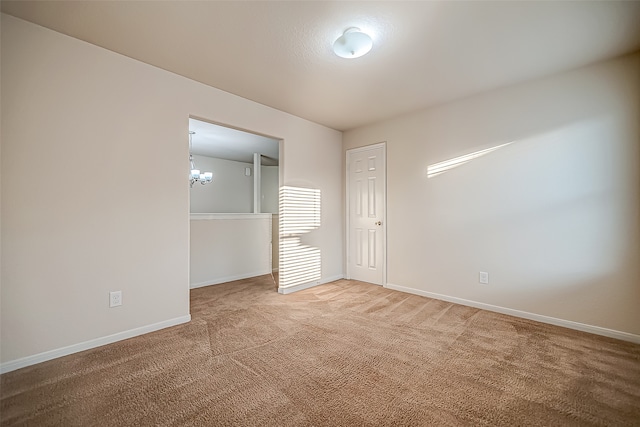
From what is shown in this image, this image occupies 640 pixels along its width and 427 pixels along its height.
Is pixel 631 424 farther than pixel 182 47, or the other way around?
pixel 182 47

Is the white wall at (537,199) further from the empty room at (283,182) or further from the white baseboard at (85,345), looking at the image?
the white baseboard at (85,345)

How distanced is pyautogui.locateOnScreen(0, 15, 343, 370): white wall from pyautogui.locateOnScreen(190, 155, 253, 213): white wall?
3.87m

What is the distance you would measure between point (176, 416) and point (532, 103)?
3904 mm

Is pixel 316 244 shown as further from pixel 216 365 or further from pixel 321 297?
pixel 216 365

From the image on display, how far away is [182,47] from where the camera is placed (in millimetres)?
2305

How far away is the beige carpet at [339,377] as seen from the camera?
153 cm

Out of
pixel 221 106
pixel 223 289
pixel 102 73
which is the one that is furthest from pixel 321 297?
pixel 102 73

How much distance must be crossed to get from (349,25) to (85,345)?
125 inches

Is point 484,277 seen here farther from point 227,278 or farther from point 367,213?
point 227,278

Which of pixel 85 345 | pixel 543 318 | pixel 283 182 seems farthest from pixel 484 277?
pixel 85 345

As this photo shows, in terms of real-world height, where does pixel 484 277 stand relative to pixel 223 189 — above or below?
below

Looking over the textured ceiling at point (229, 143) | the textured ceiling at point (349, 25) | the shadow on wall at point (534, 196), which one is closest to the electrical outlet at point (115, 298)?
the textured ceiling at point (349, 25)

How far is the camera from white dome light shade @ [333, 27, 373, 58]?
206cm

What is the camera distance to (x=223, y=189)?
6.85m
